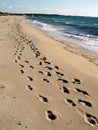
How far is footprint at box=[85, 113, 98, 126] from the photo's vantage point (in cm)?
421

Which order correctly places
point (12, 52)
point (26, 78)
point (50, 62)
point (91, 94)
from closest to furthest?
1. point (91, 94)
2. point (26, 78)
3. point (50, 62)
4. point (12, 52)

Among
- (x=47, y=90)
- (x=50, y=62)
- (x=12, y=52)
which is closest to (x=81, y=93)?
(x=47, y=90)

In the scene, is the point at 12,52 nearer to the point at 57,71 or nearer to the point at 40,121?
the point at 57,71

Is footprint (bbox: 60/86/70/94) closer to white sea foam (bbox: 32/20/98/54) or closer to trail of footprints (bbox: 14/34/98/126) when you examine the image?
trail of footprints (bbox: 14/34/98/126)

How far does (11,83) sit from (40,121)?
2.03 meters

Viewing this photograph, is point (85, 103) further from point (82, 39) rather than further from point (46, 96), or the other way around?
point (82, 39)

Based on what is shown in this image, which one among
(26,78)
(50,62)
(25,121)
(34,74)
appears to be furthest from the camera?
(50,62)

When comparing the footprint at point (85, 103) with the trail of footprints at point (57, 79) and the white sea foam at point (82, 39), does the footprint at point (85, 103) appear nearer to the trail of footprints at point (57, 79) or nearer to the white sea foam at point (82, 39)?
the trail of footprints at point (57, 79)

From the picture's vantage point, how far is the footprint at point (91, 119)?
4.21 m

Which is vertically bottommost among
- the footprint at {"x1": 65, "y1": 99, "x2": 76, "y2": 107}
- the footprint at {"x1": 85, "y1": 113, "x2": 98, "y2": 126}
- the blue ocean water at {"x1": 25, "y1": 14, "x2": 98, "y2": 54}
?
the blue ocean water at {"x1": 25, "y1": 14, "x2": 98, "y2": 54}

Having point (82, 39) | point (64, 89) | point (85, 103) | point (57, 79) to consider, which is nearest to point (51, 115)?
point (85, 103)

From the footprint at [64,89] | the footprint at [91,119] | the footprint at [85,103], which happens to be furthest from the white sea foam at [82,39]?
the footprint at [91,119]

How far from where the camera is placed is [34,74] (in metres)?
6.83

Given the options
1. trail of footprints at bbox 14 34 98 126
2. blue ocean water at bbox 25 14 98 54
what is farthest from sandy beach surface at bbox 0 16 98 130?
blue ocean water at bbox 25 14 98 54
